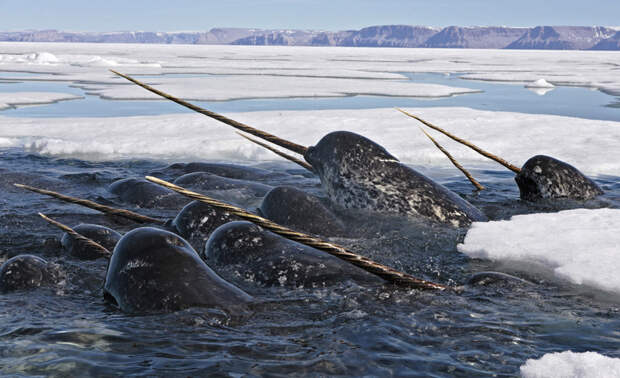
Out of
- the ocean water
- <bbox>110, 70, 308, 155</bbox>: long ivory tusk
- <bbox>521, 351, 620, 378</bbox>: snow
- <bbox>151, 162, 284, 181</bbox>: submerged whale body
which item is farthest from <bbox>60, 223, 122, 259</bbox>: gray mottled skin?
<bbox>151, 162, 284, 181</bbox>: submerged whale body

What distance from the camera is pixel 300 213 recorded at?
5984mm

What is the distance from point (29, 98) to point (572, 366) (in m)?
19.9

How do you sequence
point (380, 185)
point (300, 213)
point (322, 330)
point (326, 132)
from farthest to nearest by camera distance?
point (326, 132), point (380, 185), point (300, 213), point (322, 330)

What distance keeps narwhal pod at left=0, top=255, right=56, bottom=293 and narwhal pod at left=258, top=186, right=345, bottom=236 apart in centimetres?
221

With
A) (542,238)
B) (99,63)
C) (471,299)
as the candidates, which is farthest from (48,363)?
(99,63)

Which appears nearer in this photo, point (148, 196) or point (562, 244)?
point (562, 244)

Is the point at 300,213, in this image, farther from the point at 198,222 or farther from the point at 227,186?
the point at 227,186

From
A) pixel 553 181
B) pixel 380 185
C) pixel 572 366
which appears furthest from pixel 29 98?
pixel 572 366

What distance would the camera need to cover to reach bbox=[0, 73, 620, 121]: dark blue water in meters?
17.6

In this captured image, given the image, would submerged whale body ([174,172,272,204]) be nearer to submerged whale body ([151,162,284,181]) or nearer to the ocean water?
submerged whale body ([151,162,284,181])

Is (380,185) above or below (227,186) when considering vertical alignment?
above

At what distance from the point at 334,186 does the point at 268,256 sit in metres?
2.13

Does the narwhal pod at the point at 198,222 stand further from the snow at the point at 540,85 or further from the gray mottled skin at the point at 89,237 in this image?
the snow at the point at 540,85

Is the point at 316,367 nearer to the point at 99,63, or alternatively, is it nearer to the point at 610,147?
the point at 610,147
